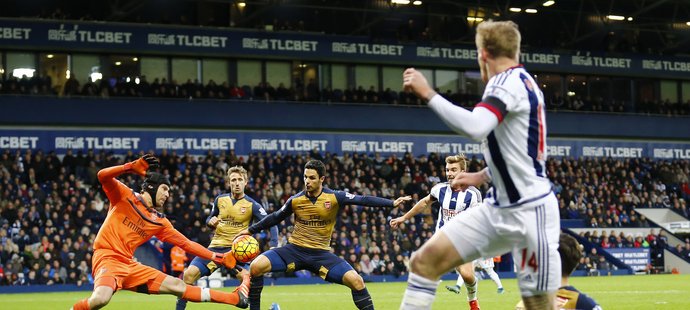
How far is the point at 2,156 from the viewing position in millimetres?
33594

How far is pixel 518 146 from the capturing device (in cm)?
629

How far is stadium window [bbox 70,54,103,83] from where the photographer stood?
39.8 metres

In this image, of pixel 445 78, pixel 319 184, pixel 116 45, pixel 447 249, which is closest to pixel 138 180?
pixel 116 45

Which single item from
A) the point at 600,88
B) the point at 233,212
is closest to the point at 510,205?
the point at 233,212

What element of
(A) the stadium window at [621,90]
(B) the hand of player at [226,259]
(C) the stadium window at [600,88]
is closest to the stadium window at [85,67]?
(C) the stadium window at [600,88]

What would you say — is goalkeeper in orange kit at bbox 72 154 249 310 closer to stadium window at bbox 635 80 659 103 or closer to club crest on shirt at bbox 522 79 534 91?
club crest on shirt at bbox 522 79 534 91

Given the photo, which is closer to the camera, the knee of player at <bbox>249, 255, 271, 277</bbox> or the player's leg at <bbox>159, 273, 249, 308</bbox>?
the player's leg at <bbox>159, 273, 249, 308</bbox>

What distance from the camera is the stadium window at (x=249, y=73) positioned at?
42.8m

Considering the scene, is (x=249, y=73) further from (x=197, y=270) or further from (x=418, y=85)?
(x=418, y=85)

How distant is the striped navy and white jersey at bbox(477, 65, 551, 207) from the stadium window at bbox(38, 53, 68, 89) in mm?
35291

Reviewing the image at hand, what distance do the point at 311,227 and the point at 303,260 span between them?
17.4 inches

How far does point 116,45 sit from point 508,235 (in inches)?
1396

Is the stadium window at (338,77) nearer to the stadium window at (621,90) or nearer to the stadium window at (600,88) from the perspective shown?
the stadium window at (600,88)

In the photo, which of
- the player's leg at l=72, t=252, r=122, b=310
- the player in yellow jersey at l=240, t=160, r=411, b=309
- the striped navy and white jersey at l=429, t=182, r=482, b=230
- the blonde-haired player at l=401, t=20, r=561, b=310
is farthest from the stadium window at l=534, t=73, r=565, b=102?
the blonde-haired player at l=401, t=20, r=561, b=310
